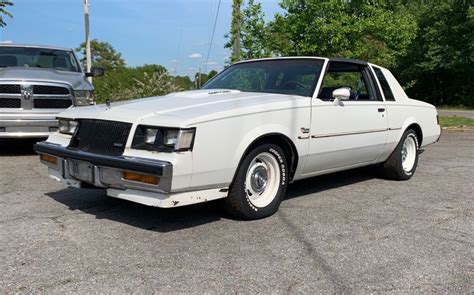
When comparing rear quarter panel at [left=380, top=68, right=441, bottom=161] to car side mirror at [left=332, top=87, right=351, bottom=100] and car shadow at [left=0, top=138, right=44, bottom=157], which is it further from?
car shadow at [left=0, top=138, right=44, bottom=157]

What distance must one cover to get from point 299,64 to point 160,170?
249cm

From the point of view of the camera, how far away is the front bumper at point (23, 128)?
762 cm

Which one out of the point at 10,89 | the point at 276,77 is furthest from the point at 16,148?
the point at 276,77

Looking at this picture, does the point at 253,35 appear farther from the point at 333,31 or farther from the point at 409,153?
the point at 409,153

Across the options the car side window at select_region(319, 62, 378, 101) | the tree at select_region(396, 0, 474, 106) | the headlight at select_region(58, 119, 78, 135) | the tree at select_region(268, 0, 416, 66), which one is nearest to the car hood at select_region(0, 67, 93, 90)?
the headlight at select_region(58, 119, 78, 135)

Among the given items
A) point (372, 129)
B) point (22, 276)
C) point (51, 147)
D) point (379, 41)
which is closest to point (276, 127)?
point (372, 129)

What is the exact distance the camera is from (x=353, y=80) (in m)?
6.17

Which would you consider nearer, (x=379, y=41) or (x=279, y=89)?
(x=279, y=89)

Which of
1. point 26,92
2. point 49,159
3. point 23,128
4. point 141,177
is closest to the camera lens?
point 141,177

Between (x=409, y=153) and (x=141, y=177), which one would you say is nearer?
(x=141, y=177)

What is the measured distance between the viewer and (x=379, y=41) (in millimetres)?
21859

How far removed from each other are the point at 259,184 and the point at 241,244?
86cm

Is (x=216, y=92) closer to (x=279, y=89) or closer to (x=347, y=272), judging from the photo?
(x=279, y=89)

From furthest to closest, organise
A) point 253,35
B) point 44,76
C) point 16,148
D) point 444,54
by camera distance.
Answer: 1. point 444,54
2. point 253,35
3. point 16,148
4. point 44,76
